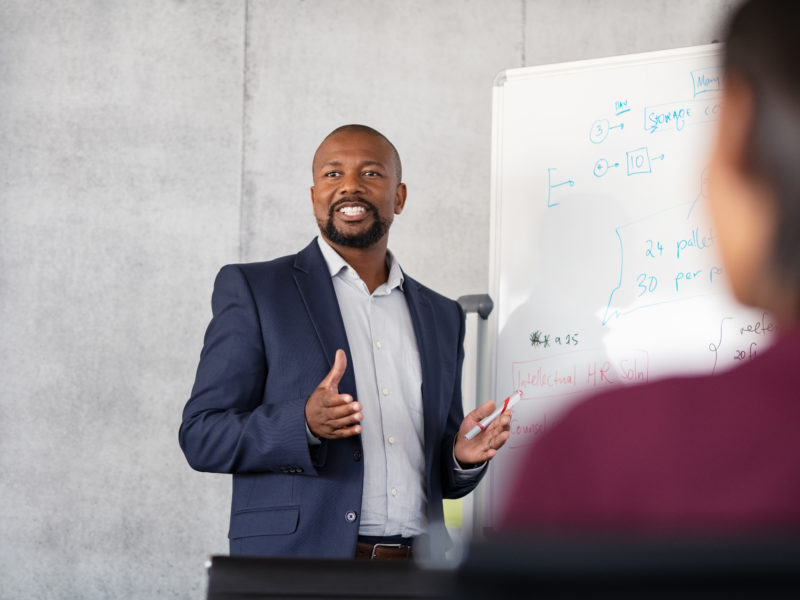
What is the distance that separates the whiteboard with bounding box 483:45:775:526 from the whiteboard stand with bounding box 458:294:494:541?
0.03 metres

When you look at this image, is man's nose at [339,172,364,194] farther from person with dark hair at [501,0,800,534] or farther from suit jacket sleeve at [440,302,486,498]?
person with dark hair at [501,0,800,534]

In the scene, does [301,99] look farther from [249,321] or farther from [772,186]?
[772,186]

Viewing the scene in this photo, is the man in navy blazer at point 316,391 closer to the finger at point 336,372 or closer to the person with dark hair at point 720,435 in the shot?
the finger at point 336,372

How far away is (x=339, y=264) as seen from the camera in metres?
2.33

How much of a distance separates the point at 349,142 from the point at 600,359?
89 cm

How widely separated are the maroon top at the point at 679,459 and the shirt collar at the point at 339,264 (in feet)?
6.37

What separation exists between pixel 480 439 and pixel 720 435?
1791 millimetres

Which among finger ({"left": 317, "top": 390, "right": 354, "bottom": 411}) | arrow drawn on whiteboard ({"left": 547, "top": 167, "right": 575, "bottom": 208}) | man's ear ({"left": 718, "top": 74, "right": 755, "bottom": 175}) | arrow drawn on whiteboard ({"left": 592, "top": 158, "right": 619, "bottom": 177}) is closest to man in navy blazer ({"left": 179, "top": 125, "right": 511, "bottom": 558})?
finger ({"left": 317, "top": 390, "right": 354, "bottom": 411})

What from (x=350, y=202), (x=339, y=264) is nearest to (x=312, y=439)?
(x=339, y=264)

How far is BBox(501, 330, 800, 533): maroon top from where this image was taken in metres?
0.38

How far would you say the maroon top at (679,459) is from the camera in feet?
1.24

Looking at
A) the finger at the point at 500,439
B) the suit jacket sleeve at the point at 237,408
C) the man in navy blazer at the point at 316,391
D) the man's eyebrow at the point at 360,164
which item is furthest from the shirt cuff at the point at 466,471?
the man's eyebrow at the point at 360,164

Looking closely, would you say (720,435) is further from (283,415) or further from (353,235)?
(353,235)

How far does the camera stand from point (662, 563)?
359 millimetres
